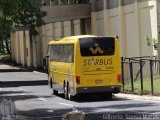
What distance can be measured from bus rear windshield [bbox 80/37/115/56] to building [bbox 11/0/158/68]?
389 inches

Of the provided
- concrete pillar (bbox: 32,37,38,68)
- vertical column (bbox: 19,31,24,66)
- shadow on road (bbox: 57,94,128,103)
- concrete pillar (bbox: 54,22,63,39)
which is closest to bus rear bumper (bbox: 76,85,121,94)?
shadow on road (bbox: 57,94,128,103)

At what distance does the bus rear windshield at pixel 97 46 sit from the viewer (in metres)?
27.5

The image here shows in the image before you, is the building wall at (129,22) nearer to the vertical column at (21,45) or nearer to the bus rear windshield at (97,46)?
the bus rear windshield at (97,46)

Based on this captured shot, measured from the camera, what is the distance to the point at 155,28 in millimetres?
37250

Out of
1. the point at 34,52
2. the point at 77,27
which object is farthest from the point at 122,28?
the point at 34,52

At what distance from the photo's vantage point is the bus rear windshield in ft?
90.1

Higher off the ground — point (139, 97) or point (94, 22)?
point (94, 22)

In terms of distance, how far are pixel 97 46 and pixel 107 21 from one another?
18.8 metres

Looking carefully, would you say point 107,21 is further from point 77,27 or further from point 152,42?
point 152,42

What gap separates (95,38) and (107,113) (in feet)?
26.9

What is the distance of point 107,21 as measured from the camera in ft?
152

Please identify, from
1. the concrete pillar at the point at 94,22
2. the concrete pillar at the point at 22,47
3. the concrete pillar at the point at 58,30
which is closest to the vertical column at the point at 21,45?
the concrete pillar at the point at 22,47

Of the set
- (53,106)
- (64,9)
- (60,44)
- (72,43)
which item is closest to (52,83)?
(60,44)

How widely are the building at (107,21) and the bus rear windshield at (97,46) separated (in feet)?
32.4
